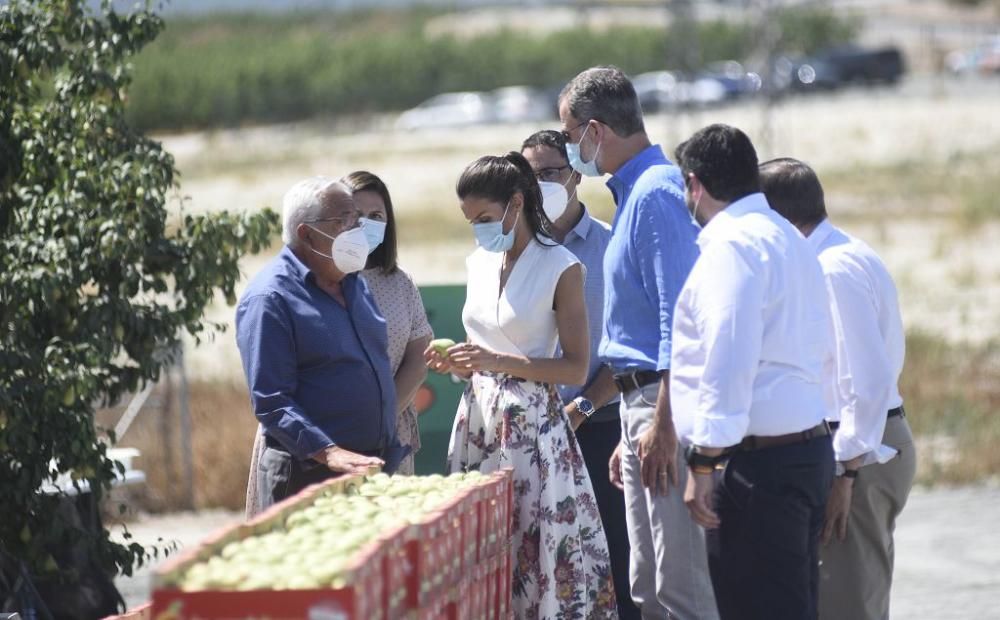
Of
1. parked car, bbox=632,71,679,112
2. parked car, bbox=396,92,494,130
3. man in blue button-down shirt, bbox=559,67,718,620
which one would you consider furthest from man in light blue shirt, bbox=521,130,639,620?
parked car, bbox=396,92,494,130

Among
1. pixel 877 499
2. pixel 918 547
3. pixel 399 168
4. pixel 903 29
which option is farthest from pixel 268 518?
pixel 903 29

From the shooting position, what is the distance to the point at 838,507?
5141mm

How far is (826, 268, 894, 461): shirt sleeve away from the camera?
5000 millimetres

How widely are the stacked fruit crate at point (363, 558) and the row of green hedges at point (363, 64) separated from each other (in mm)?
65076

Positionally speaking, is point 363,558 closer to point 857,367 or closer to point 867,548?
point 857,367

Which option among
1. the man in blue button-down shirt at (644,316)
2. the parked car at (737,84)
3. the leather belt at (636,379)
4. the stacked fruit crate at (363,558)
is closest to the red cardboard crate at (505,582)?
the stacked fruit crate at (363,558)

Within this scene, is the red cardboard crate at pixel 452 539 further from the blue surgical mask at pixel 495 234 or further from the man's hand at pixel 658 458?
the blue surgical mask at pixel 495 234

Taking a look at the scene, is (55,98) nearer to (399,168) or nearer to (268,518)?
(268,518)

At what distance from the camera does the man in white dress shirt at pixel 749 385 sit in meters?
4.22

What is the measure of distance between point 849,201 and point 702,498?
3095cm

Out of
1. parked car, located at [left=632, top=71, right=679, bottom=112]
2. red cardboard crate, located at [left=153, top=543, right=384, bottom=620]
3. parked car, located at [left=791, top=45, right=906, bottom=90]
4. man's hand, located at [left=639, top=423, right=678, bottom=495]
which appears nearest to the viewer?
red cardboard crate, located at [left=153, top=543, right=384, bottom=620]

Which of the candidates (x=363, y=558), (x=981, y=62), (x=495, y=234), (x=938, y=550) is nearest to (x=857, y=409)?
(x=495, y=234)

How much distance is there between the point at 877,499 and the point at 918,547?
4033 millimetres

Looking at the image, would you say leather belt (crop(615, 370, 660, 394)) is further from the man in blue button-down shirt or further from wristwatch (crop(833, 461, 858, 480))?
wristwatch (crop(833, 461, 858, 480))
